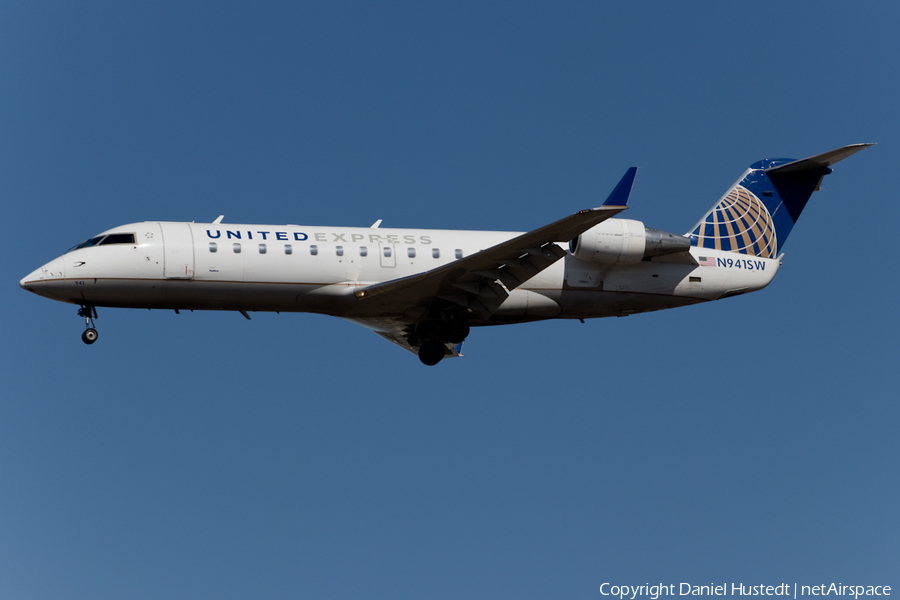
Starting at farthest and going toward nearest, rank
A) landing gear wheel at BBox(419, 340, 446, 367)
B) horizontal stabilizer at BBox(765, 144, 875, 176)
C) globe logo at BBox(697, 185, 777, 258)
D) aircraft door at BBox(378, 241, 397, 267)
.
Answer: globe logo at BBox(697, 185, 777, 258)
horizontal stabilizer at BBox(765, 144, 875, 176)
landing gear wheel at BBox(419, 340, 446, 367)
aircraft door at BBox(378, 241, 397, 267)

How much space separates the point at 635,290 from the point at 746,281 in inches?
122

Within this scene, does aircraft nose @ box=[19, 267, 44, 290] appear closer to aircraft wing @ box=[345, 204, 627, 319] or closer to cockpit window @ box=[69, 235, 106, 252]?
cockpit window @ box=[69, 235, 106, 252]

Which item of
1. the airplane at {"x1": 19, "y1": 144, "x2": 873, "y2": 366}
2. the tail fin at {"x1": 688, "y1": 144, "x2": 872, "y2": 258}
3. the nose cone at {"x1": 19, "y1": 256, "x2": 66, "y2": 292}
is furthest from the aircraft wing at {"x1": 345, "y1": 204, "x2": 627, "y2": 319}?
the nose cone at {"x1": 19, "y1": 256, "x2": 66, "y2": 292}

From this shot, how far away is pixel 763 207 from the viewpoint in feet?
92.0

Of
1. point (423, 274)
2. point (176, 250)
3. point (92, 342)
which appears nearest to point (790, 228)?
point (423, 274)

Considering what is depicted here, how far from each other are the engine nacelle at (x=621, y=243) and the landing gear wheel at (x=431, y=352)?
3955 mm

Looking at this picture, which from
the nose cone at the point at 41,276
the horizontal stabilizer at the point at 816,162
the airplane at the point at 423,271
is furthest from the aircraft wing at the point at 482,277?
the horizontal stabilizer at the point at 816,162

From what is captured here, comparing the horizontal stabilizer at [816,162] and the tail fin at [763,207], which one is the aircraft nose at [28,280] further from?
the horizontal stabilizer at [816,162]

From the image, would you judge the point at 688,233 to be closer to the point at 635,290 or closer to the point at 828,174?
the point at 635,290

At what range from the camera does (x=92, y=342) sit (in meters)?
23.9

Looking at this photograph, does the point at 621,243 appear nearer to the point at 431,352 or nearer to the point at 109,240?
the point at 431,352

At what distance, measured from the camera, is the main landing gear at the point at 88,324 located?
23.8 meters

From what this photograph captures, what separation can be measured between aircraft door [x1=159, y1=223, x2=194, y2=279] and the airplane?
22 mm

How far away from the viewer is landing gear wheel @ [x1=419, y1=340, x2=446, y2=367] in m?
25.9
